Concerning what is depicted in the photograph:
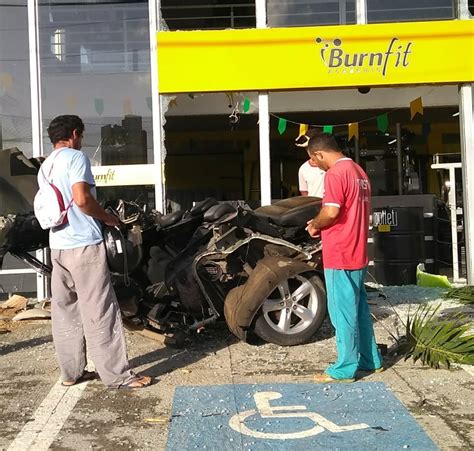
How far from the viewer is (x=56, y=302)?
4648mm

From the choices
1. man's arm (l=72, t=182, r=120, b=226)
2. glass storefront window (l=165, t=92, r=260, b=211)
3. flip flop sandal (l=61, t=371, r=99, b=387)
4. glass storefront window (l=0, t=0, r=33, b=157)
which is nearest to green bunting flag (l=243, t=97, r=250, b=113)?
glass storefront window (l=165, t=92, r=260, b=211)

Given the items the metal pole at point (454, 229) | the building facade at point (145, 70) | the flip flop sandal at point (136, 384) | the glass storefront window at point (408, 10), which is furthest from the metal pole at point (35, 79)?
the metal pole at point (454, 229)

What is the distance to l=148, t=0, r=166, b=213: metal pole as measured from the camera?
8.78 meters

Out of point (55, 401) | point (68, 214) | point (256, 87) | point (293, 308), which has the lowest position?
point (55, 401)

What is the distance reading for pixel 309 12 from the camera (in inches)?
362

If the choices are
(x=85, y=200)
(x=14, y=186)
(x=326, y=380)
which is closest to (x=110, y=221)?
(x=85, y=200)

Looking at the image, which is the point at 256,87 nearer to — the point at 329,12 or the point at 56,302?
the point at 329,12

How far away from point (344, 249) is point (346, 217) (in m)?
0.24

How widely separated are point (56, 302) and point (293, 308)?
2048 millimetres

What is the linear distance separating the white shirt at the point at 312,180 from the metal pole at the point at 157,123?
2199 millimetres

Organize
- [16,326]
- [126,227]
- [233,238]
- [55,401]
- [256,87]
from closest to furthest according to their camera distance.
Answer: [55,401]
[126,227]
[233,238]
[16,326]
[256,87]

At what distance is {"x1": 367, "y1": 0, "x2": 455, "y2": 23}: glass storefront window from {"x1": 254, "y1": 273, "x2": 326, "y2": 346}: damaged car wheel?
5.14 m

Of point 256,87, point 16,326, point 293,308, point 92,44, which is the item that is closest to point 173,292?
point 293,308

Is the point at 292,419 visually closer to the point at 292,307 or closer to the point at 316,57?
the point at 292,307
